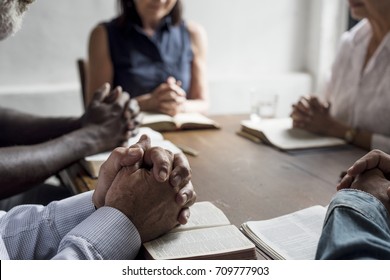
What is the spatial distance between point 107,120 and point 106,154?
118 millimetres

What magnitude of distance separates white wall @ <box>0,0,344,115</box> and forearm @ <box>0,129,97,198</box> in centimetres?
122

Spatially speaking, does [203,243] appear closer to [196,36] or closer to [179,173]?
[179,173]

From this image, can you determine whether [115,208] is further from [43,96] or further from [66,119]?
[43,96]

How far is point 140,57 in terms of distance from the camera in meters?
1.97

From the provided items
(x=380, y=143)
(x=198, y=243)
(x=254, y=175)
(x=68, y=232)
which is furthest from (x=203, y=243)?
(x=380, y=143)

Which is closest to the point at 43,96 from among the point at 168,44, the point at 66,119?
the point at 168,44

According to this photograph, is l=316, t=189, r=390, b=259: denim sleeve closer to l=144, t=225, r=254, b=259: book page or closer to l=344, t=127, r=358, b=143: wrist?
l=144, t=225, r=254, b=259: book page

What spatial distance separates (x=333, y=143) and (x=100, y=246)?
35.0 inches

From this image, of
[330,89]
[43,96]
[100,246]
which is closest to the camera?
[100,246]

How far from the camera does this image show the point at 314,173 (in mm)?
1167

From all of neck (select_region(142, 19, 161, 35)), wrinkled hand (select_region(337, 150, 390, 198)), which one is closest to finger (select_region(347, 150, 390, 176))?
wrinkled hand (select_region(337, 150, 390, 198))

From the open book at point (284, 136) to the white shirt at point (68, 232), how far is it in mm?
694

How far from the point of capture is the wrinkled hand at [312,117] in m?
1.51

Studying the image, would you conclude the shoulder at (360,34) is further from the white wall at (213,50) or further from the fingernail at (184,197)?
the fingernail at (184,197)
